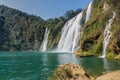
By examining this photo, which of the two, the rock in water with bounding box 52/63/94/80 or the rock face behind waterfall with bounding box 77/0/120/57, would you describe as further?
the rock face behind waterfall with bounding box 77/0/120/57

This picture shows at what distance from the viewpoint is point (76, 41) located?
10862 cm

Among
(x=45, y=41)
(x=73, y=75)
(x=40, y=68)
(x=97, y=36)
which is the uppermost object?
(x=45, y=41)

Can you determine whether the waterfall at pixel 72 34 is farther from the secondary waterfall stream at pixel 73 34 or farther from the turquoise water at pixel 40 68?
the turquoise water at pixel 40 68

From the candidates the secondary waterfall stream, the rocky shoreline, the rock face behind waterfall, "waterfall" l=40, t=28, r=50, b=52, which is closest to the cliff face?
the rock face behind waterfall

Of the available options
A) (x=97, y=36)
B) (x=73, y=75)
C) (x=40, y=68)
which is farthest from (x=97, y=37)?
(x=73, y=75)

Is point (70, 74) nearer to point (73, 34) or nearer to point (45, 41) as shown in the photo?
point (73, 34)

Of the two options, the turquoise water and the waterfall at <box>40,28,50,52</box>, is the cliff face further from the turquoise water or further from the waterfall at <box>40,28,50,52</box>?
the waterfall at <box>40,28,50,52</box>

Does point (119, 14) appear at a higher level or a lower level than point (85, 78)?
higher

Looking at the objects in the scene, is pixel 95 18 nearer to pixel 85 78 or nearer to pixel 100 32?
pixel 100 32

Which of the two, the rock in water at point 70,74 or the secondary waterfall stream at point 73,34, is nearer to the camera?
the rock in water at point 70,74

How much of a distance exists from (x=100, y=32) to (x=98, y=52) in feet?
27.2

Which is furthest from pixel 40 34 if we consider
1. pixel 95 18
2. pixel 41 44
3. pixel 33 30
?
pixel 95 18

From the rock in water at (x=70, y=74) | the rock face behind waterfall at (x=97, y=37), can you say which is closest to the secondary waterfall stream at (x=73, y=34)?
the rock face behind waterfall at (x=97, y=37)

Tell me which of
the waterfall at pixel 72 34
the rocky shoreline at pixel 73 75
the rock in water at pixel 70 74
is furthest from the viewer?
the waterfall at pixel 72 34
